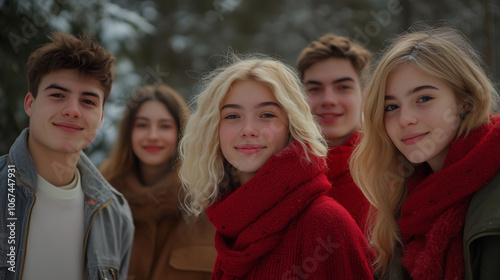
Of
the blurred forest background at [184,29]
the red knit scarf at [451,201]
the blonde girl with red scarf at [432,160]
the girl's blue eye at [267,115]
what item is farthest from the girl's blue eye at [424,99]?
the blurred forest background at [184,29]

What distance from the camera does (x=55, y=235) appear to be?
2.55 metres

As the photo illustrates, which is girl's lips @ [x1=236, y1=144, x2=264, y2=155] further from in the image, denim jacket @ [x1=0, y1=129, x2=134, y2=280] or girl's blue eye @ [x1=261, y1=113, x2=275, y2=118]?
denim jacket @ [x1=0, y1=129, x2=134, y2=280]

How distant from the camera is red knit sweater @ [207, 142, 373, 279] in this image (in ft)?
6.31

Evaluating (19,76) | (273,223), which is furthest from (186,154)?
(19,76)

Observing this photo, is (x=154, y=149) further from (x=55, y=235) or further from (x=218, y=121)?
(x=218, y=121)

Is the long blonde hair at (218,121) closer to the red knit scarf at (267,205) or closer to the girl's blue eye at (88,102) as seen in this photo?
the red knit scarf at (267,205)

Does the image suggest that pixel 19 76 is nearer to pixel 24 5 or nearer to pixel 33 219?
pixel 24 5

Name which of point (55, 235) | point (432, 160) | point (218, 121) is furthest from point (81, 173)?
point (432, 160)

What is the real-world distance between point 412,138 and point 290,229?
700 millimetres

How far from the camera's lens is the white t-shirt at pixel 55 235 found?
8.10 ft

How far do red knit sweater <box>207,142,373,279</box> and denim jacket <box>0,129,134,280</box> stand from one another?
3.08 ft

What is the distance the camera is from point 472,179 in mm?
1771

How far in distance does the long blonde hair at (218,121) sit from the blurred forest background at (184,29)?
3.32 feet

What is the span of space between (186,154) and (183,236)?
107cm
